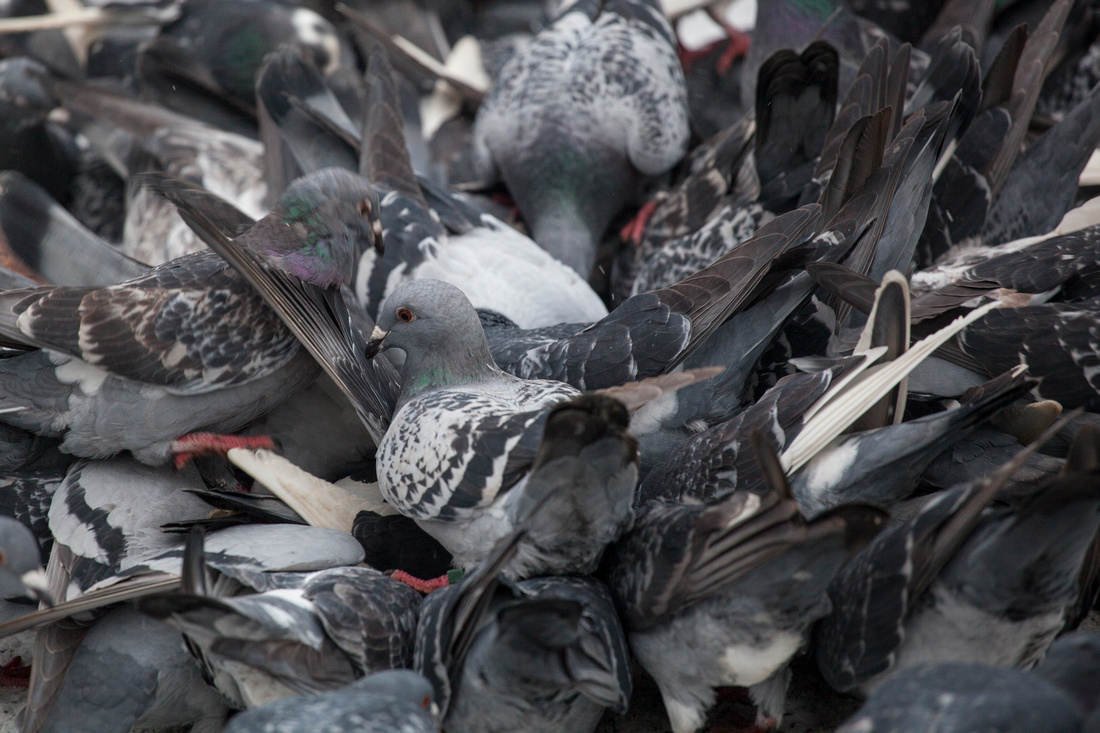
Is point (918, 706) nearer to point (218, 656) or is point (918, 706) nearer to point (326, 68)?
point (218, 656)

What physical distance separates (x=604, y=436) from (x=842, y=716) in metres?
0.94

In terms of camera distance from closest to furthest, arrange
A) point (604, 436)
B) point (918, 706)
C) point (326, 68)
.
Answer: point (918, 706), point (604, 436), point (326, 68)

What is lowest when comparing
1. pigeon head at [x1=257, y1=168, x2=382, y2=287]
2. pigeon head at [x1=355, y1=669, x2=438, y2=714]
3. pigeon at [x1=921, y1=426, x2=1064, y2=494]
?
pigeon head at [x1=355, y1=669, x2=438, y2=714]

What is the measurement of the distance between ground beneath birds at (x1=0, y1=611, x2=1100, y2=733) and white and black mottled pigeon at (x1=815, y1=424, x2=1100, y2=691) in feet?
0.90

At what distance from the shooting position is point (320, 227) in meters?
2.56

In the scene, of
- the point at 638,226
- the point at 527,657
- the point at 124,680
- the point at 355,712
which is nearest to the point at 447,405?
the point at 527,657

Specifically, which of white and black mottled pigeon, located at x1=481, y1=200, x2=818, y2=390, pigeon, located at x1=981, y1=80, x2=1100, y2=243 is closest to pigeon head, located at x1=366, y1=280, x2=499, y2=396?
white and black mottled pigeon, located at x1=481, y1=200, x2=818, y2=390

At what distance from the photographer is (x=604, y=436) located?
1736 mm

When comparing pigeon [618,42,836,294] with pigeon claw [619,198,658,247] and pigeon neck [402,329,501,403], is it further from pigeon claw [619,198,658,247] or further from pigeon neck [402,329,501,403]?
pigeon neck [402,329,501,403]

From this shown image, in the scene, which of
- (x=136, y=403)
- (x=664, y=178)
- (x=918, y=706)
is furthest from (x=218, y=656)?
(x=664, y=178)

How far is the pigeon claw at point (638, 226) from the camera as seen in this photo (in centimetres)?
374

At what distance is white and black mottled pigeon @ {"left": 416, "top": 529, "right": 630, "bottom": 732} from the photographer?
1.70m

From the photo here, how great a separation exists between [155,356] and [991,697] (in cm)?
196

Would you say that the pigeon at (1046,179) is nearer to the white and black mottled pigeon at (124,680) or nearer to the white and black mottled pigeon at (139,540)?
the white and black mottled pigeon at (139,540)
